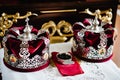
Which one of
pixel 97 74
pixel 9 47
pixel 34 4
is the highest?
pixel 34 4

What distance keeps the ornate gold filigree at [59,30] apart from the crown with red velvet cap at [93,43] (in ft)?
1.36

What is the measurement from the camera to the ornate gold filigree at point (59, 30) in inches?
61.9

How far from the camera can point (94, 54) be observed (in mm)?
1127

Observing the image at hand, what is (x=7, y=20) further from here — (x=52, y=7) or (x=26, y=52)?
(x=26, y=52)

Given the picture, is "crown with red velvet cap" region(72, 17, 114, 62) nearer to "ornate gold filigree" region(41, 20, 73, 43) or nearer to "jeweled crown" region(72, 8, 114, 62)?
"jeweled crown" region(72, 8, 114, 62)

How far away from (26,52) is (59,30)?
0.60 meters

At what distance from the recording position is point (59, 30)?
1.59 meters

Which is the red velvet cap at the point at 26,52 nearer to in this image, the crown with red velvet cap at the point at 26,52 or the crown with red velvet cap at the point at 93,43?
the crown with red velvet cap at the point at 26,52

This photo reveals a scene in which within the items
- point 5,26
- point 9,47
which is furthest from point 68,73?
point 5,26

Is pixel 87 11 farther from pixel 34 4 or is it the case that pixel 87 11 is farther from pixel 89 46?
pixel 89 46

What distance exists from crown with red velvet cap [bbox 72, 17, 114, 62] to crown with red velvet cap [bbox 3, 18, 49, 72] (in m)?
0.15

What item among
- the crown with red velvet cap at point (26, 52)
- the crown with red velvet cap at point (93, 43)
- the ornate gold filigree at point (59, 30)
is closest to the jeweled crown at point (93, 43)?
the crown with red velvet cap at point (93, 43)

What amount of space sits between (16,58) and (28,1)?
0.56 meters

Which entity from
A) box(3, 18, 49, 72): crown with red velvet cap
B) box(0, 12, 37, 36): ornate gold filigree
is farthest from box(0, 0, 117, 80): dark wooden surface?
box(3, 18, 49, 72): crown with red velvet cap
